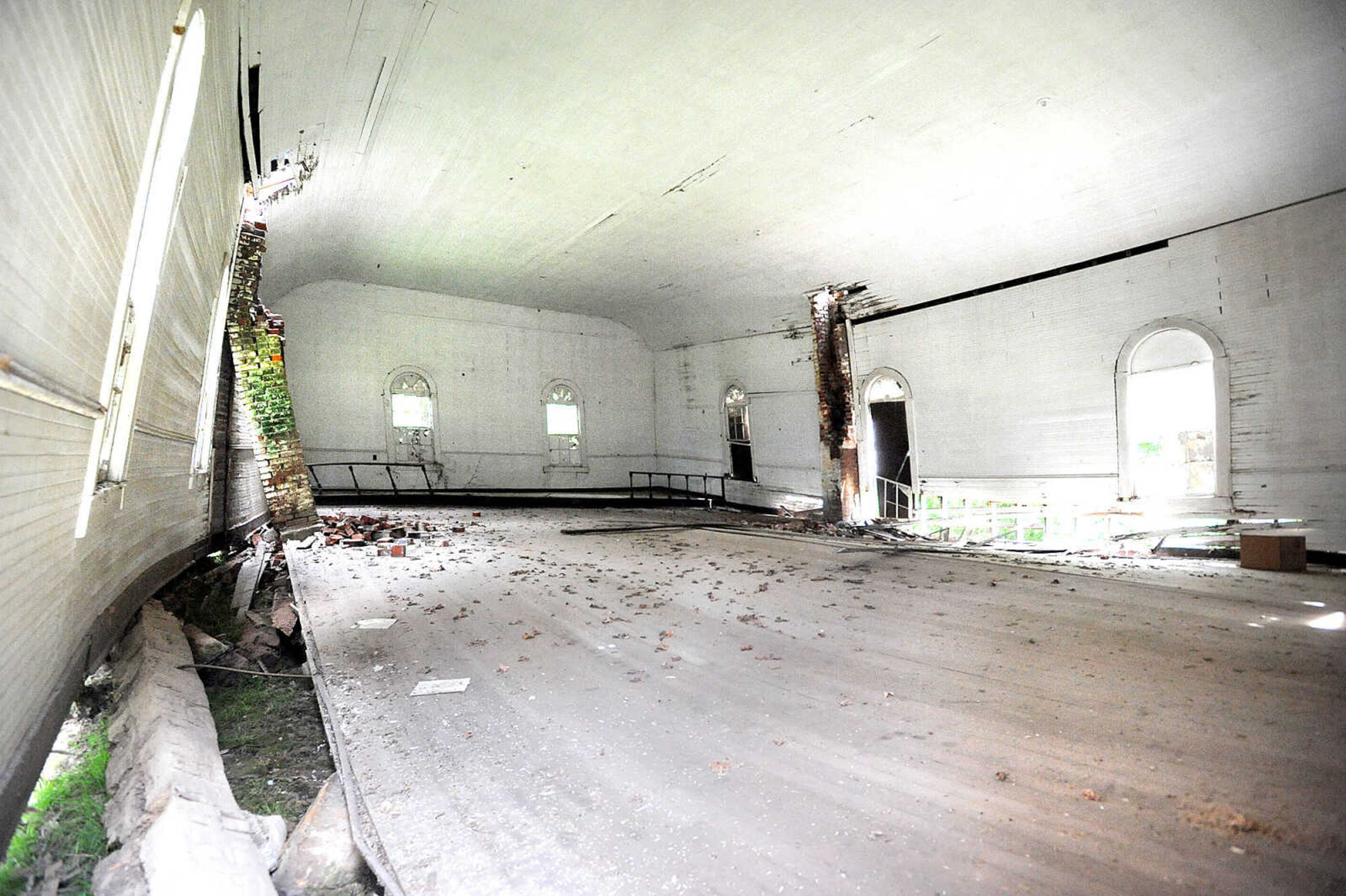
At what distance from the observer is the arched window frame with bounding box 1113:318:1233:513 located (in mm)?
6973

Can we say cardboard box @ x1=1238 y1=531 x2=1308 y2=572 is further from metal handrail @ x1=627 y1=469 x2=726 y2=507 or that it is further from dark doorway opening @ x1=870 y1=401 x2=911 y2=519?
metal handrail @ x1=627 y1=469 x2=726 y2=507

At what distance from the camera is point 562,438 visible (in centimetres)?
1596

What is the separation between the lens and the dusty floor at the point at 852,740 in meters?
1.64

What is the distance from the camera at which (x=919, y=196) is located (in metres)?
7.36

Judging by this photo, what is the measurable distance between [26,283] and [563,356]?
48.1 ft

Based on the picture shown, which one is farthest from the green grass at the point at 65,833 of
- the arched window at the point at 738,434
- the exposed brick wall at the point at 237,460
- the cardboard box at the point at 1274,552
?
the arched window at the point at 738,434

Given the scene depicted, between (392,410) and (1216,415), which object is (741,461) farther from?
(1216,415)

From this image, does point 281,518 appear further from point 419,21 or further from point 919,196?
point 919,196

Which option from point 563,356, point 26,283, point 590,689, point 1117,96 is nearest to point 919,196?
point 1117,96

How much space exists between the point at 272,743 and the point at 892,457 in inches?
395

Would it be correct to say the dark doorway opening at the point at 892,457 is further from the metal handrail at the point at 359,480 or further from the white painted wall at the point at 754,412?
the metal handrail at the point at 359,480

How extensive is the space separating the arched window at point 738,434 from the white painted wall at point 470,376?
300 cm

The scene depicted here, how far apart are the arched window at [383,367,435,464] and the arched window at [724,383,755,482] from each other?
6886mm

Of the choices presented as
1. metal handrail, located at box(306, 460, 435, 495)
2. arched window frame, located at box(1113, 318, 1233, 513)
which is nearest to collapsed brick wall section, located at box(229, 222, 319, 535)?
metal handrail, located at box(306, 460, 435, 495)
